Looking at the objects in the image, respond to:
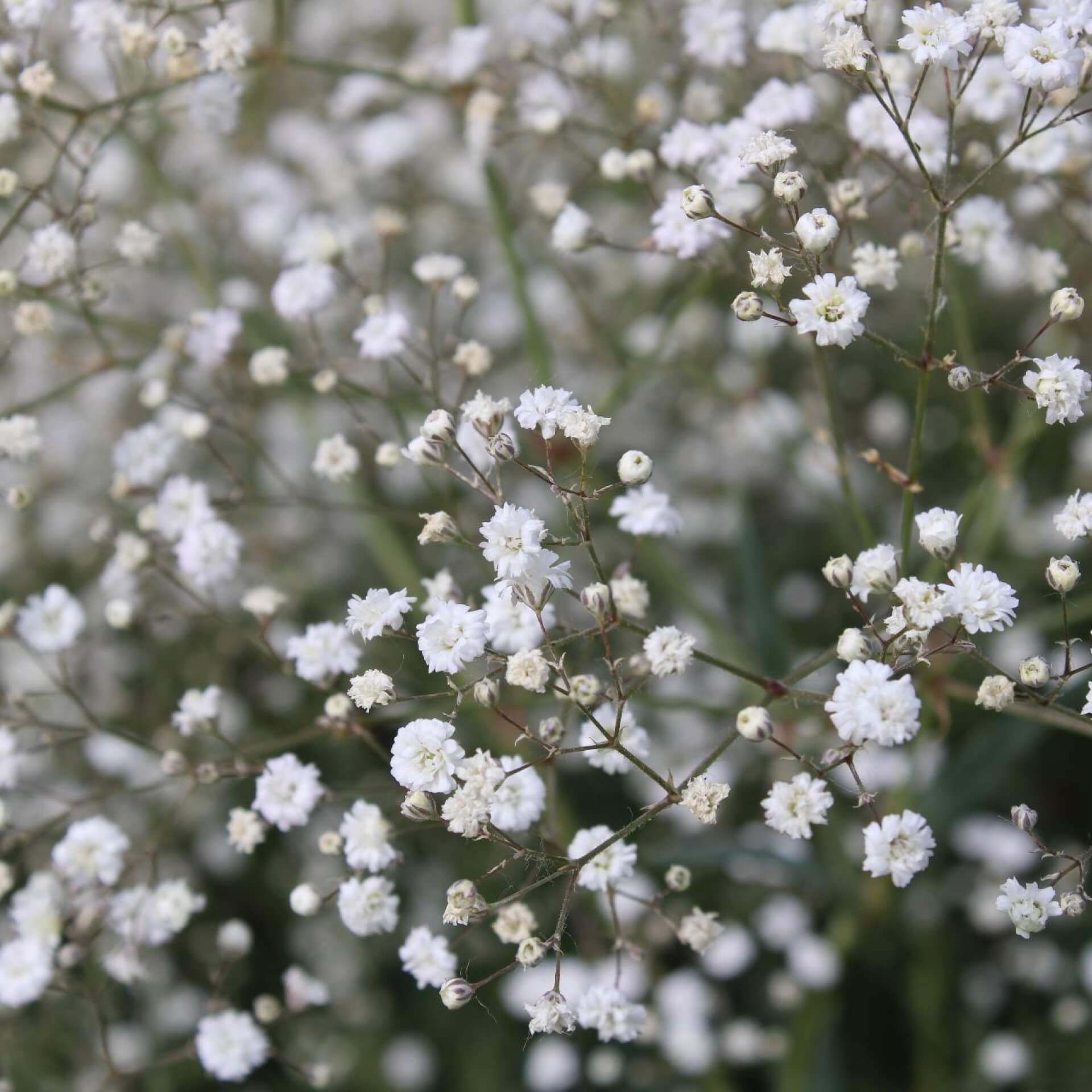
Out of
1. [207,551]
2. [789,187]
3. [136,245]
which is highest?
[136,245]

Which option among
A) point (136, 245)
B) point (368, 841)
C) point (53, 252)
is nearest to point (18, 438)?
point (53, 252)

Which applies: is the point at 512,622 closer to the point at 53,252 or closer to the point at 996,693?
the point at 996,693

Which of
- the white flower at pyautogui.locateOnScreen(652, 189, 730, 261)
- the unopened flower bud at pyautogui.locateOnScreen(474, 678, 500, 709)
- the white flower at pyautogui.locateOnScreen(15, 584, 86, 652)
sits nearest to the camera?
the unopened flower bud at pyautogui.locateOnScreen(474, 678, 500, 709)

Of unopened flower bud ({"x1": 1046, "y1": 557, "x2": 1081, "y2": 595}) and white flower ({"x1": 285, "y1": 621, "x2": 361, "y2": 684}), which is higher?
unopened flower bud ({"x1": 1046, "y1": 557, "x2": 1081, "y2": 595})

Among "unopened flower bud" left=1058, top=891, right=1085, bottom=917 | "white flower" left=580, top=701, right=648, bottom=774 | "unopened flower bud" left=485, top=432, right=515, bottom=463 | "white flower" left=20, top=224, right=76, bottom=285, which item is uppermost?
"white flower" left=20, top=224, right=76, bottom=285

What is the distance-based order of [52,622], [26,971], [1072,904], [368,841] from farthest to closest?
1. [52,622]
2. [26,971]
3. [368,841]
4. [1072,904]

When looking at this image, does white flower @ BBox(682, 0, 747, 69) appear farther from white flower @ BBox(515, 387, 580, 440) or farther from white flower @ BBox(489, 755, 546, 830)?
white flower @ BBox(489, 755, 546, 830)

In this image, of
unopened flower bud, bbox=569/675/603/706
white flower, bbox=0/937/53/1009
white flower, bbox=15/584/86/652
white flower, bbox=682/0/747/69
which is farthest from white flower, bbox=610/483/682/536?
white flower, bbox=0/937/53/1009

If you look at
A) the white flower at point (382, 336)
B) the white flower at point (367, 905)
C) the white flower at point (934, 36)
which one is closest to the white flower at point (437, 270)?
the white flower at point (382, 336)
